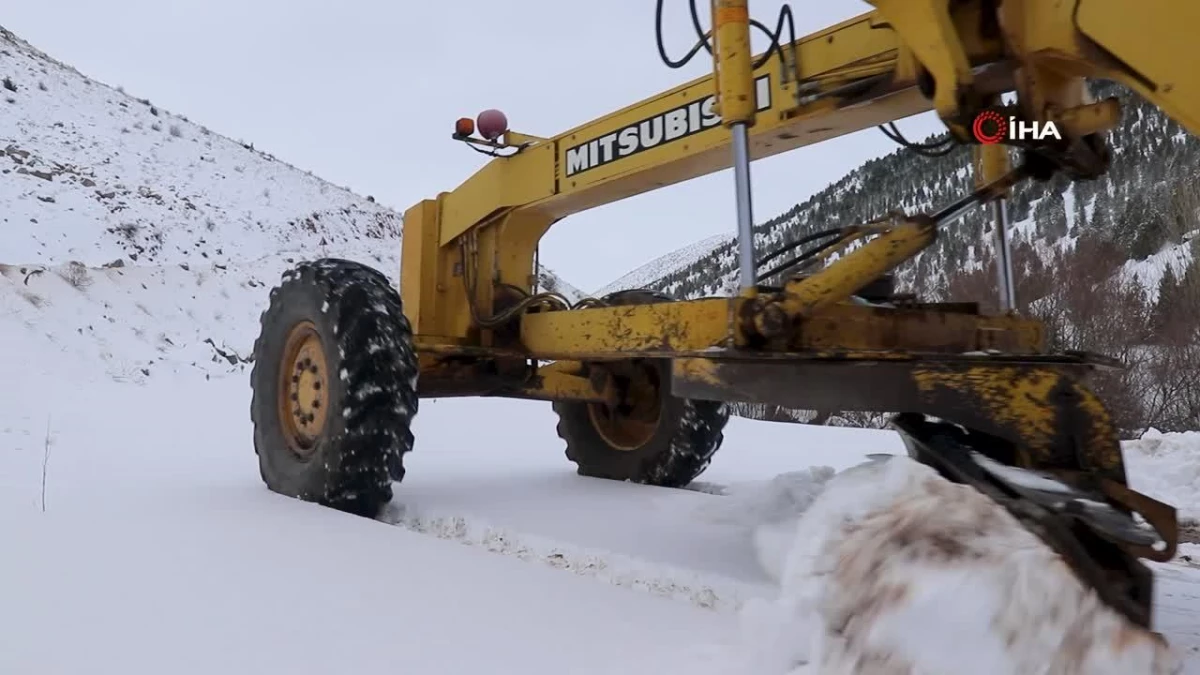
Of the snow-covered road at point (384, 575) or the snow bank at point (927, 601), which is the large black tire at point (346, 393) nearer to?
the snow-covered road at point (384, 575)

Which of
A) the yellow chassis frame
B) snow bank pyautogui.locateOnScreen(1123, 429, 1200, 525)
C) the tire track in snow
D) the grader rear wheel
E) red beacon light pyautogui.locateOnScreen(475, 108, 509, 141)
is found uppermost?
red beacon light pyautogui.locateOnScreen(475, 108, 509, 141)

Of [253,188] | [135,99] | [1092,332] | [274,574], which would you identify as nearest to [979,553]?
[274,574]

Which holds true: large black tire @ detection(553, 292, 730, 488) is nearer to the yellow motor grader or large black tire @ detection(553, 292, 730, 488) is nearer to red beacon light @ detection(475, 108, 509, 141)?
the yellow motor grader

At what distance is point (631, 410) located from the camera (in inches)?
214

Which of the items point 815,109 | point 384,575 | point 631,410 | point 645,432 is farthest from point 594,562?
point 631,410

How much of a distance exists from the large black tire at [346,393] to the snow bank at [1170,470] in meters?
3.33

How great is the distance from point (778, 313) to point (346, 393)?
1.92 m

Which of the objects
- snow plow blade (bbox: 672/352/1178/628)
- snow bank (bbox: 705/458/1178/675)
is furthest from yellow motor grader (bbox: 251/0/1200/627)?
snow bank (bbox: 705/458/1178/675)

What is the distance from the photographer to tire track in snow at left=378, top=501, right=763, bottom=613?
2.71m

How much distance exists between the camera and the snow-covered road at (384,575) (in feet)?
6.88

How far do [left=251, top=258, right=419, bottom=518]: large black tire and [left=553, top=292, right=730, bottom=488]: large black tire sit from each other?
1.28m

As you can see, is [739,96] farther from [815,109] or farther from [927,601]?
[927,601]

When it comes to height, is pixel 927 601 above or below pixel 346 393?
below

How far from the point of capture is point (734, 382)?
9.66ft
